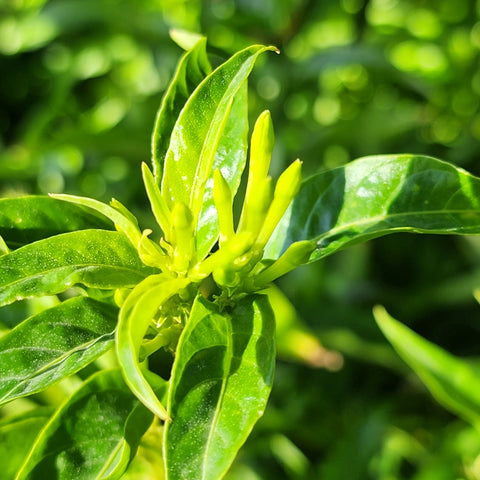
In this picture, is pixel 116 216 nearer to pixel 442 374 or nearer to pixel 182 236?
pixel 182 236

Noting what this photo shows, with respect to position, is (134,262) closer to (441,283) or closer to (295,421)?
(295,421)

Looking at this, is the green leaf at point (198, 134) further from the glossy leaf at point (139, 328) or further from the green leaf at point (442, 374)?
the green leaf at point (442, 374)

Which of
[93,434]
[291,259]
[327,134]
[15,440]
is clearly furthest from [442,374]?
[327,134]

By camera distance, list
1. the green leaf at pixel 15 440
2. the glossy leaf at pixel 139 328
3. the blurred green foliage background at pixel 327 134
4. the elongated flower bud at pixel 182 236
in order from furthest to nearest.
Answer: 1. the blurred green foliage background at pixel 327 134
2. the green leaf at pixel 15 440
3. the elongated flower bud at pixel 182 236
4. the glossy leaf at pixel 139 328

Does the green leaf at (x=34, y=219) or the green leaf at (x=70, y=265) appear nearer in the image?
the green leaf at (x=70, y=265)

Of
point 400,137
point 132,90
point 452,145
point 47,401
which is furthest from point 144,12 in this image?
point 47,401

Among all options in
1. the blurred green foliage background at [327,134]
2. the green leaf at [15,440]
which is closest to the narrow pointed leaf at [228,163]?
the green leaf at [15,440]

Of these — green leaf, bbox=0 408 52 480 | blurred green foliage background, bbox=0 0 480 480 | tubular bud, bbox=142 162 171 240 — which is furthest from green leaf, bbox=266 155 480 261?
blurred green foliage background, bbox=0 0 480 480
